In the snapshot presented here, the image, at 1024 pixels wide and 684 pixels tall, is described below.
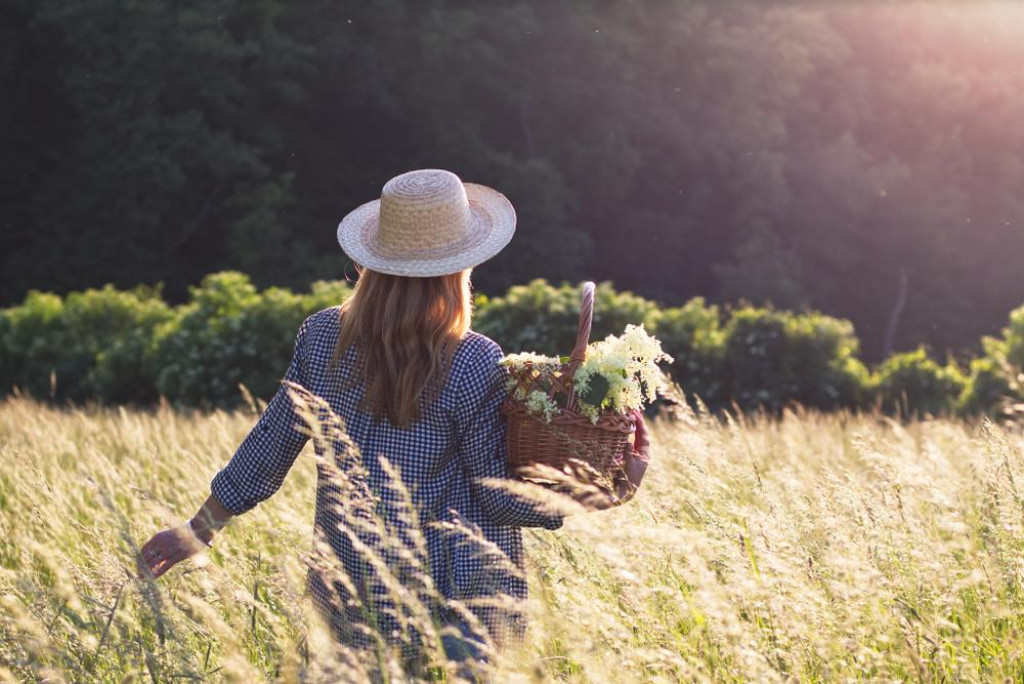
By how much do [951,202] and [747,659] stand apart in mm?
32438

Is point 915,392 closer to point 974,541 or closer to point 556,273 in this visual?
point 974,541

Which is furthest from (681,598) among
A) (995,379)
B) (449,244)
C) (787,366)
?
(995,379)

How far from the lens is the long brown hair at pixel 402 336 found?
97.7 inches

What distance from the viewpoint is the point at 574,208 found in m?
29.4

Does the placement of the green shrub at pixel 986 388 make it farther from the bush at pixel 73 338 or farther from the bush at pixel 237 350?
the bush at pixel 73 338

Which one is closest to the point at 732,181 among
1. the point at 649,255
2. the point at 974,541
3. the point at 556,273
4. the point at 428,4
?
the point at 649,255

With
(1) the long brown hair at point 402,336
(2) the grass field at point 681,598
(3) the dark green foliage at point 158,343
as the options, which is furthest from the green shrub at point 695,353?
(1) the long brown hair at point 402,336

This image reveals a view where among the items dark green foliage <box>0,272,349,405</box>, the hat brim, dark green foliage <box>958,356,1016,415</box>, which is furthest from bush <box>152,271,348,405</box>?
the hat brim

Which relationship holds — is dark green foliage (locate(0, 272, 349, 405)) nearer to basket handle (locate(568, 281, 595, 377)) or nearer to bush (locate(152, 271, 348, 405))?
bush (locate(152, 271, 348, 405))

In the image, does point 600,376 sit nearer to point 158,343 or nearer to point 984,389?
point 984,389

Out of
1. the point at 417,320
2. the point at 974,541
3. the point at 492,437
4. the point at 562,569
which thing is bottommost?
the point at 562,569

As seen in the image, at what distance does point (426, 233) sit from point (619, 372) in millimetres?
564

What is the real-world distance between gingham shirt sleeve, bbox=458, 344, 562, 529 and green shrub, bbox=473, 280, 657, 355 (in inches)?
273

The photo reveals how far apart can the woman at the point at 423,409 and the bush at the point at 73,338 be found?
31.1 feet
